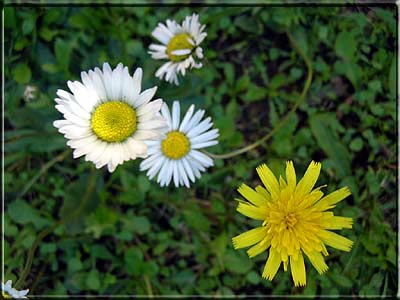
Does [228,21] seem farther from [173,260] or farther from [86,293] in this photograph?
[86,293]

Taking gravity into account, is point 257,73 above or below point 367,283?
above

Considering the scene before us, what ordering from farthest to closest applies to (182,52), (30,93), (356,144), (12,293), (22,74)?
1. (356,144)
2. (22,74)
3. (30,93)
4. (182,52)
5. (12,293)

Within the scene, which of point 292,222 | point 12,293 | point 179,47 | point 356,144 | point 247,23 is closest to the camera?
point 292,222

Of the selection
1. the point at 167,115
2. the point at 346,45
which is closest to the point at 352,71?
the point at 346,45

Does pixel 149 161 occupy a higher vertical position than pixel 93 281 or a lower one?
higher

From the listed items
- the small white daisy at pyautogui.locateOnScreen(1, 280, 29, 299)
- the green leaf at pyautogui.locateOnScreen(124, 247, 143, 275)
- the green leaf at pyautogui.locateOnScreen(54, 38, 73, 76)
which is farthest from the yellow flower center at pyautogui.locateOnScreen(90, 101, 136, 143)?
the green leaf at pyautogui.locateOnScreen(124, 247, 143, 275)

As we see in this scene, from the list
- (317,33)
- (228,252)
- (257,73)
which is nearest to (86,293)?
(228,252)

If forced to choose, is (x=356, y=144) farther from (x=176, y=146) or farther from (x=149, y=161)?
(x=149, y=161)
